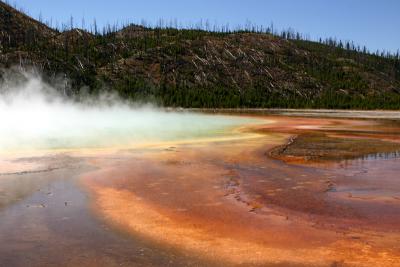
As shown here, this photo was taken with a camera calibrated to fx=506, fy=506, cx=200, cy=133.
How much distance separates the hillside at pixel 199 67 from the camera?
92.1 meters

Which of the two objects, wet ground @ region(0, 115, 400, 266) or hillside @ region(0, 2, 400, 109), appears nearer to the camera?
wet ground @ region(0, 115, 400, 266)

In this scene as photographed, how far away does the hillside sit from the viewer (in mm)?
92081

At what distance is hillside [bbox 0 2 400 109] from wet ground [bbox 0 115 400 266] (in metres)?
72.1

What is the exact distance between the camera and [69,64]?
99.7 m

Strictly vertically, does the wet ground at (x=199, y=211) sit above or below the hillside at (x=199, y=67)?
below

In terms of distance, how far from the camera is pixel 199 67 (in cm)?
11512

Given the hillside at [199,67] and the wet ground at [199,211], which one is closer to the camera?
the wet ground at [199,211]

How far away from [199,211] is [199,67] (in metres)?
108

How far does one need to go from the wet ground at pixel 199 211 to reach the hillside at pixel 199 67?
7208 centimetres

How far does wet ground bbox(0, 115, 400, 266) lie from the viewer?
20.6ft

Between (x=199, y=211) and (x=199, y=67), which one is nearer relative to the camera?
(x=199, y=211)

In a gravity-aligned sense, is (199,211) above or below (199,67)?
below

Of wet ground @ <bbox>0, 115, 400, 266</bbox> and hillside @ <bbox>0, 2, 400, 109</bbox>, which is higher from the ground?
hillside @ <bbox>0, 2, 400, 109</bbox>

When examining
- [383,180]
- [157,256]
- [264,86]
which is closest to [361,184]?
[383,180]
